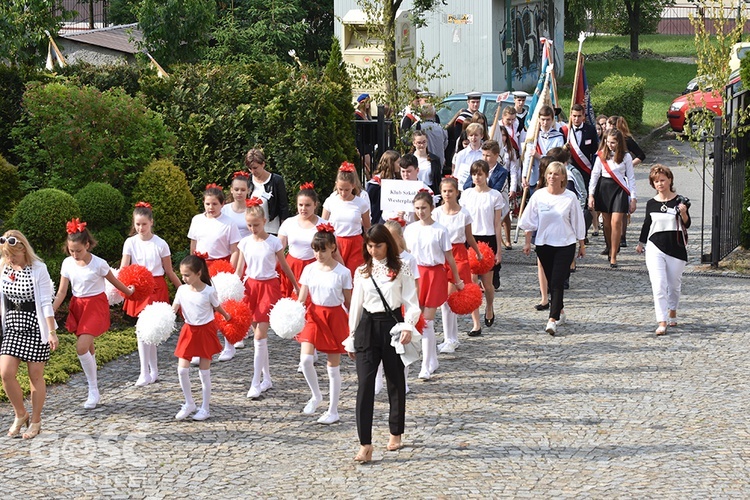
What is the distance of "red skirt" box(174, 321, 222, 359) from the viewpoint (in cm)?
974

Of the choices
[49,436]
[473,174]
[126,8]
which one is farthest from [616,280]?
[126,8]

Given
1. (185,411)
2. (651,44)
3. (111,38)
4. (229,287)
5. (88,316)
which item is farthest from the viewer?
(651,44)

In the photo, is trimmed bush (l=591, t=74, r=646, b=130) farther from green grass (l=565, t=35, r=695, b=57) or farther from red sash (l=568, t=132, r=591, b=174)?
green grass (l=565, t=35, r=695, b=57)

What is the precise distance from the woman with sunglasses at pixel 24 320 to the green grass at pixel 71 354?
3.58 feet

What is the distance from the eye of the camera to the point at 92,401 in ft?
33.3

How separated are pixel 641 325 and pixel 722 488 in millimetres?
4768

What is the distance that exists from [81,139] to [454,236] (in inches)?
208

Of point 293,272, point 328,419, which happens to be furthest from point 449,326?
point 328,419

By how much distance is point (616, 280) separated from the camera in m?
14.9

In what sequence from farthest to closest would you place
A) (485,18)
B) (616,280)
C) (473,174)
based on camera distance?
(485,18)
(616,280)
(473,174)

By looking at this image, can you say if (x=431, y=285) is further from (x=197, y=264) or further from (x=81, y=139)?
(x=81, y=139)

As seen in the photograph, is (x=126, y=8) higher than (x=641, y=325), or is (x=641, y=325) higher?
(x=126, y=8)

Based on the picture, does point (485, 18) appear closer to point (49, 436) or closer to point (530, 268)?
point (530, 268)

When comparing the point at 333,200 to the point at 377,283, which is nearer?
the point at 377,283
